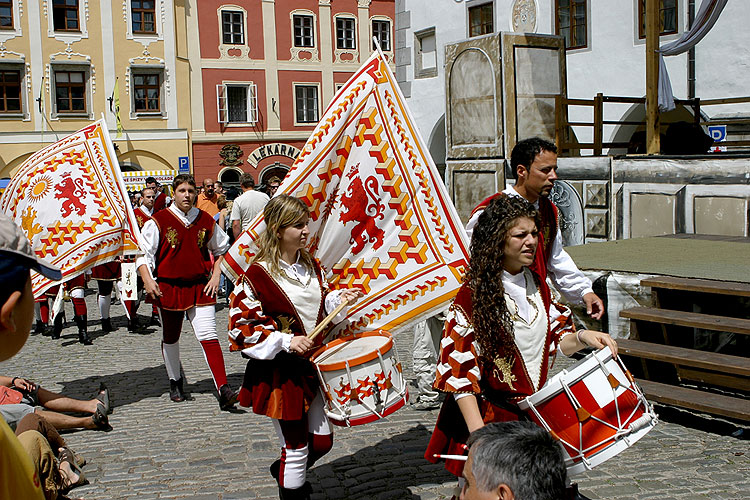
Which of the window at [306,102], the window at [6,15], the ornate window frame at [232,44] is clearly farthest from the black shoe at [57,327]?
the window at [306,102]

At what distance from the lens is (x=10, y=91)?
3334cm

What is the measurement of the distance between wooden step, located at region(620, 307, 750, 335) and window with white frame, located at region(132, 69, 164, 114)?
30905 mm

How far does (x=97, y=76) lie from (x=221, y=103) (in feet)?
17.6

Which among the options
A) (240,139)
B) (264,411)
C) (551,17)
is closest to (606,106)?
(551,17)

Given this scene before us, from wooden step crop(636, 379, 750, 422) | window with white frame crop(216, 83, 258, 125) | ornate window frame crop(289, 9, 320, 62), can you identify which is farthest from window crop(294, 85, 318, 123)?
wooden step crop(636, 379, 750, 422)

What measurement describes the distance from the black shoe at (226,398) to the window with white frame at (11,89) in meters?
30.0

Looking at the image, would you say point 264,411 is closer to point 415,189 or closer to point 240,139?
point 415,189

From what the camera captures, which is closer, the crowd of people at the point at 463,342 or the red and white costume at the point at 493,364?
the crowd of people at the point at 463,342

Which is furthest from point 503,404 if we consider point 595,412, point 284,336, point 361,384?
point 284,336

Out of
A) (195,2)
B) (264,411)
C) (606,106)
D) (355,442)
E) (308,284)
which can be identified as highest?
(195,2)

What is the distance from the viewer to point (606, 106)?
643 inches

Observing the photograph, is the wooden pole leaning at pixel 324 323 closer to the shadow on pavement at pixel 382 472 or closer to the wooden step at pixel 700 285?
the shadow on pavement at pixel 382 472

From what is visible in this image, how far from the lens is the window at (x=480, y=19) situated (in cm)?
1836

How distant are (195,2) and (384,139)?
3386cm
